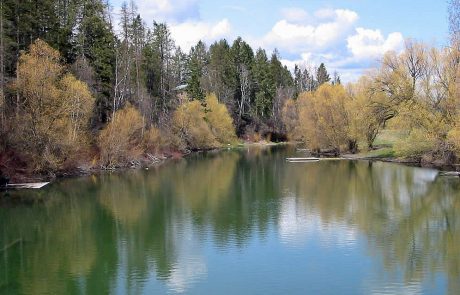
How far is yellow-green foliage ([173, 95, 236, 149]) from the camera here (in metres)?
73.2

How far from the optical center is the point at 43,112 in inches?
1570

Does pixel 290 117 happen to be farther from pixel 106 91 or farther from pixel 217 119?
pixel 106 91

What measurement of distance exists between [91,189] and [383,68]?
32580mm

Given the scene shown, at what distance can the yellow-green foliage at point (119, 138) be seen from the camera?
48906 millimetres

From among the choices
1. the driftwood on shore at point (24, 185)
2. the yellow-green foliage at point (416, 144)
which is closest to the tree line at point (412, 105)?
the yellow-green foliage at point (416, 144)

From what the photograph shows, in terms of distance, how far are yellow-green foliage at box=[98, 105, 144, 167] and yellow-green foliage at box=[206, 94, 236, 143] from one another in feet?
103

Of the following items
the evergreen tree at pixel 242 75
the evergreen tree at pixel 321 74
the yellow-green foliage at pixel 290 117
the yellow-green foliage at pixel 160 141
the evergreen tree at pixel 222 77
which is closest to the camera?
the yellow-green foliage at pixel 160 141

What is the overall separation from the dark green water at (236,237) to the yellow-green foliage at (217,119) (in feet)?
144

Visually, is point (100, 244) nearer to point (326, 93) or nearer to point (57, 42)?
point (57, 42)

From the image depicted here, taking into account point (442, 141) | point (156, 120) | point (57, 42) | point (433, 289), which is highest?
point (57, 42)

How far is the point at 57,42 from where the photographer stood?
169ft

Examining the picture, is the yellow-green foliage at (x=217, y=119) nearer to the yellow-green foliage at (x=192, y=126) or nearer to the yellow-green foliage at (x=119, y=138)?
the yellow-green foliage at (x=192, y=126)

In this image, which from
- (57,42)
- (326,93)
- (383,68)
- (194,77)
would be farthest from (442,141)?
(194,77)

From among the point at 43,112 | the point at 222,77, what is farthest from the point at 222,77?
the point at 43,112
